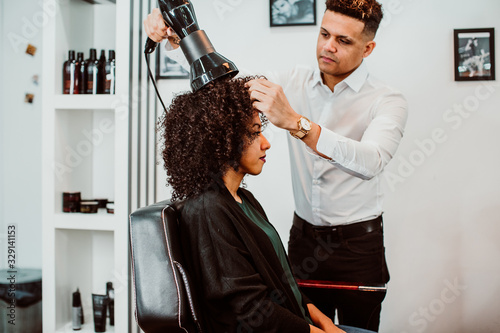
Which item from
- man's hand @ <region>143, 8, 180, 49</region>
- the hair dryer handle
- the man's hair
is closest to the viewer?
man's hand @ <region>143, 8, 180, 49</region>

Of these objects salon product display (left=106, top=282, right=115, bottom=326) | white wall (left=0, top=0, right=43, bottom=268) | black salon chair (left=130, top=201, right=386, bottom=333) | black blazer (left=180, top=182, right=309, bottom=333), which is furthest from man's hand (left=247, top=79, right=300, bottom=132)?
white wall (left=0, top=0, right=43, bottom=268)

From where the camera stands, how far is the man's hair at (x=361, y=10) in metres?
1.81

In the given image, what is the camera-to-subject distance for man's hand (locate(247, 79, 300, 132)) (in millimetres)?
1354

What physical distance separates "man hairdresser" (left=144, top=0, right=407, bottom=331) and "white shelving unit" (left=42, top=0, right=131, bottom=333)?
850 millimetres

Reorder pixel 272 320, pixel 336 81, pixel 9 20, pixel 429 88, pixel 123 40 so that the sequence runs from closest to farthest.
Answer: pixel 272 320 → pixel 336 81 → pixel 123 40 → pixel 429 88 → pixel 9 20

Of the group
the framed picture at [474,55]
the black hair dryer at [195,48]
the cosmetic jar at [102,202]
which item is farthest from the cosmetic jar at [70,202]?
the framed picture at [474,55]

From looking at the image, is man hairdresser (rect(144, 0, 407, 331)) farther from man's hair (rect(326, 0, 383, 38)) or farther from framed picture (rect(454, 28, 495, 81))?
framed picture (rect(454, 28, 495, 81))

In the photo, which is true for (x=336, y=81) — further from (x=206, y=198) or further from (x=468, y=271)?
(x=468, y=271)

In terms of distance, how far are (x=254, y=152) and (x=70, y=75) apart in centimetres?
141

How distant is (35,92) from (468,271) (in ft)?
9.10

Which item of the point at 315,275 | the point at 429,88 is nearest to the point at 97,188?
the point at 315,275

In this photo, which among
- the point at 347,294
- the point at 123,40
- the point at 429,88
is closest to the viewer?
the point at 347,294

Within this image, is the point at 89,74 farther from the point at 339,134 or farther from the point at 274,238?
the point at 274,238

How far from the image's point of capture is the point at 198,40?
1.27 meters
